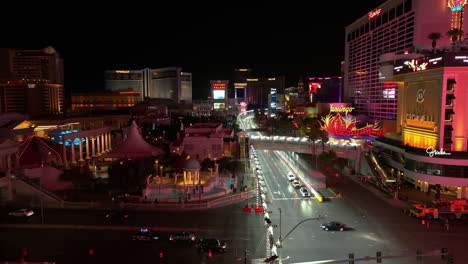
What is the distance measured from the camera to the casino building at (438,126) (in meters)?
46.2

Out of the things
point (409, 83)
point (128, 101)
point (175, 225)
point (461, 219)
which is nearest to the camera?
point (175, 225)

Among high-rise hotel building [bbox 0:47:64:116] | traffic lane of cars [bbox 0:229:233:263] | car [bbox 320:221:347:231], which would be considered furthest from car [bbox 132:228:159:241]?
high-rise hotel building [bbox 0:47:64:116]

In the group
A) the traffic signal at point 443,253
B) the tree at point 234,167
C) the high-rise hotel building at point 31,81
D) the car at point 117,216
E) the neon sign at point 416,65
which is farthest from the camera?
the high-rise hotel building at point 31,81

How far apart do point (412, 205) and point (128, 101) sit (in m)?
146

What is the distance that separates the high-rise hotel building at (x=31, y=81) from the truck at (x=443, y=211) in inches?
5226

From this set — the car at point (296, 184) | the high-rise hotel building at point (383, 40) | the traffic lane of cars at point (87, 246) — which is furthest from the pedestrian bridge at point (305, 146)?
the traffic lane of cars at point (87, 246)

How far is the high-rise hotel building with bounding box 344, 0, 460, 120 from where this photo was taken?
7806cm

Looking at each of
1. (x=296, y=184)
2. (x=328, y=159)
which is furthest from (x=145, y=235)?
(x=328, y=159)

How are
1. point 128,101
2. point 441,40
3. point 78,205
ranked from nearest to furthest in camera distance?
1. point 78,205
2. point 441,40
3. point 128,101

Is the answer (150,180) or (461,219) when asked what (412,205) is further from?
(150,180)

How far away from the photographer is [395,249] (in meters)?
30.7

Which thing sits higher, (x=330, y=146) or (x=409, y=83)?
(x=409, y=83)

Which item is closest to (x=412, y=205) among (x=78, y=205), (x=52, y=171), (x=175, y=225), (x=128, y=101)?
(x=175, y=225)

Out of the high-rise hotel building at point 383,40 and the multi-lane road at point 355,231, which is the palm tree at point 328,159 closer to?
the multi-lane road at point 355,231
